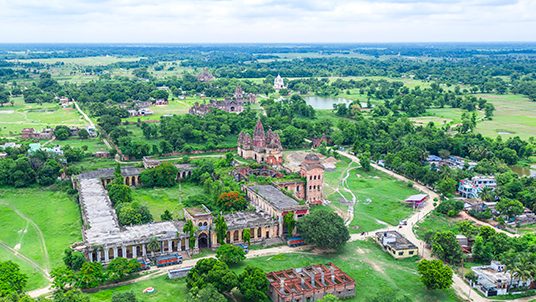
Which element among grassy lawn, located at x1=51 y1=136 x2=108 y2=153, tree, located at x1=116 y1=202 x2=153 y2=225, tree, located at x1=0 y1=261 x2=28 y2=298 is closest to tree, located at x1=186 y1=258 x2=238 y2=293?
tree, located at x1=0 y1=261 x2=28 y2=298

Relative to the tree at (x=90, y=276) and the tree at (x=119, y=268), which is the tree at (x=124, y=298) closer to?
the tree at (x=90, y=276)

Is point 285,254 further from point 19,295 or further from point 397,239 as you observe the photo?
point 19,295

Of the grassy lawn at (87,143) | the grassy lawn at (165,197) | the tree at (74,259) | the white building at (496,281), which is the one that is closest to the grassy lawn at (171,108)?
the grassy lawn at (87,143)

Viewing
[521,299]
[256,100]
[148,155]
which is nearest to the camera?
[521,299]

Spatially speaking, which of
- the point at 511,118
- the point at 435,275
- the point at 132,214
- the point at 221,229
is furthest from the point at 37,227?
the point at 511,118

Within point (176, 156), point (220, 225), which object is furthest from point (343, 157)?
point (220, 225)

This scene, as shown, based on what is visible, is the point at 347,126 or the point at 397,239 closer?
the point at 397,239
